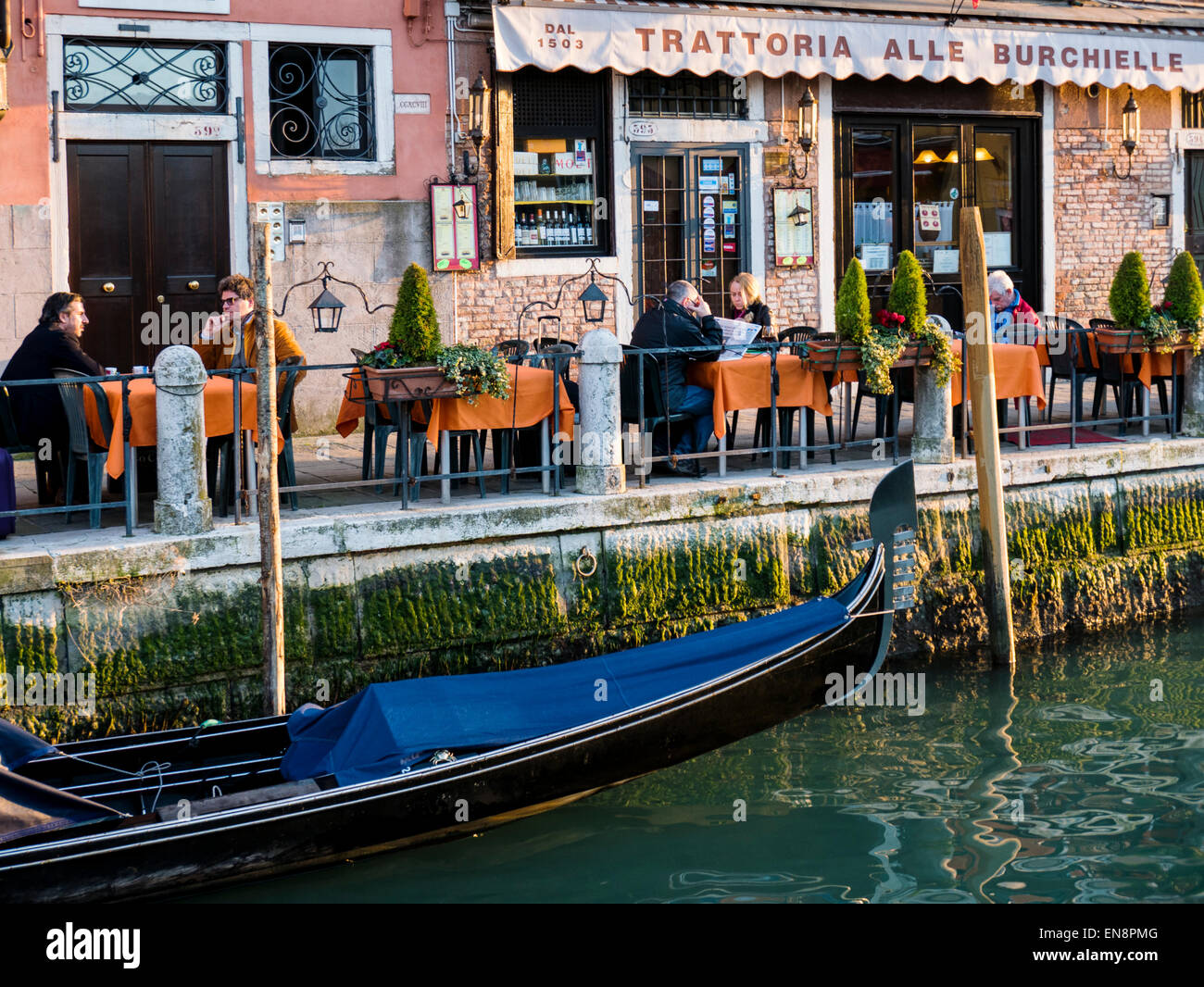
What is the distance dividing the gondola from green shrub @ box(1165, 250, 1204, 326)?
382 centimetres

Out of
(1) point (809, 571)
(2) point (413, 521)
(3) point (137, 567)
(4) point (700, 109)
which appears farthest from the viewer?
(4) point (700, 109)

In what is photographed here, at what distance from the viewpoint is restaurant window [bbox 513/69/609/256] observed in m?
11.8

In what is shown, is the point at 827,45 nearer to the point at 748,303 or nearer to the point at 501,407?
the point at 748,303

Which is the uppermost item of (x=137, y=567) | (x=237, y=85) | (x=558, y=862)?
(x=237, y=85)

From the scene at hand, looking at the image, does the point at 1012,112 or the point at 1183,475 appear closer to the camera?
the point at 1183,475

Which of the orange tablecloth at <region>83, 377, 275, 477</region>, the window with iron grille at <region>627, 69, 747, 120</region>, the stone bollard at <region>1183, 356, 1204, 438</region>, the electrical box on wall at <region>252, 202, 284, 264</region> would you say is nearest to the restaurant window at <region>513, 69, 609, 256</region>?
the window with iron grille at <region>627, 69, 747, 120</region>

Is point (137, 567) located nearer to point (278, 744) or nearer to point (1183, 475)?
point (278, 744)

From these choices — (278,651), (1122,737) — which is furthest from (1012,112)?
(278,651)

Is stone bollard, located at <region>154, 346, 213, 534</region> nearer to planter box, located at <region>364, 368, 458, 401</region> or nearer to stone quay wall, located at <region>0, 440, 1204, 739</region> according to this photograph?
stone quay wall, located at <region>0, 440, 1204, 739</region>

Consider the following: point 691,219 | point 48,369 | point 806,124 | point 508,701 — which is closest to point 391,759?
point 508,701

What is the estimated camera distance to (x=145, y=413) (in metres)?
7.36

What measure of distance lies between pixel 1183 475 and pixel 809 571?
2.89 metres

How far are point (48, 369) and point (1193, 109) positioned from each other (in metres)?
10.9

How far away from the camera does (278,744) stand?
22.0 ft
